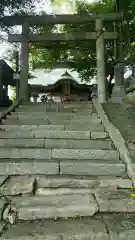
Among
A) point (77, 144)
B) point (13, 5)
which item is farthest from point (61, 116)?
point (13, 5)

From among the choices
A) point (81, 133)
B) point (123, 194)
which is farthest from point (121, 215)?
point (81, 133)

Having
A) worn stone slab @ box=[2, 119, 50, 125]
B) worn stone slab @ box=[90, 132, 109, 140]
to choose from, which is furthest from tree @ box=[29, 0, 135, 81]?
worn stone slab @ box=[90, 132, 109, 140]

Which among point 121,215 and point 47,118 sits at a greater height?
point 47,118

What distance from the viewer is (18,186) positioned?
2982 millimetres

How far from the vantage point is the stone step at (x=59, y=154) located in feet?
12.8

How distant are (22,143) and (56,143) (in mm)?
678

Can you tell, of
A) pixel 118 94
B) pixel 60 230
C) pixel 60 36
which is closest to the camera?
pixel 60 230

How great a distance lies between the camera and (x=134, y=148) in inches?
155

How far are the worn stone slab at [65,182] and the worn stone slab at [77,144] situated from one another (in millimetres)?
1107

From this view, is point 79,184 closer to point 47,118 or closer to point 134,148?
point 134,148

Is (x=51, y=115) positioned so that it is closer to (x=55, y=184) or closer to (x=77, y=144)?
(x=77, y=144)

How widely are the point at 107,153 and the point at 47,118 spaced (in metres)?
2.27

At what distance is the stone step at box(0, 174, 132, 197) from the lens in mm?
2963

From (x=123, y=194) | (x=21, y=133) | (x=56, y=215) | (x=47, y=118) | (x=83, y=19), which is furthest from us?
(x=83, y=19)
